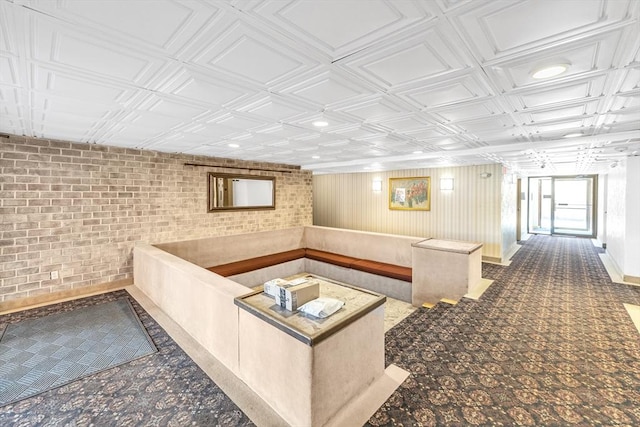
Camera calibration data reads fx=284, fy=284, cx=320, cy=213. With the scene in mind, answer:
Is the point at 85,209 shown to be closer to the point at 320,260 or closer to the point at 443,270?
the point at 320,260

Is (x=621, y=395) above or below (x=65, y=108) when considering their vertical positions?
below

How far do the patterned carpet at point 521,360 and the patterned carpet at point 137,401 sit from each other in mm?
1122

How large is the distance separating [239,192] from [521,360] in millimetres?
5334

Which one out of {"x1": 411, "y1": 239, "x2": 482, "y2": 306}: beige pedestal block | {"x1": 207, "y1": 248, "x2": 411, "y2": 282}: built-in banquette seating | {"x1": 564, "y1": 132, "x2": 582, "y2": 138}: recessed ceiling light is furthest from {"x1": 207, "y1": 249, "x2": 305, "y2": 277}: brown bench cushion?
{"x1": 564, "y1": 132, "x2": 582, "y2": 138}: recessed ceiling light

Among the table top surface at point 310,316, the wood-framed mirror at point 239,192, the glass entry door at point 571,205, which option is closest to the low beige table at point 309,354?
the table top surface at point 310,316

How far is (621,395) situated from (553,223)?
34.1 feet

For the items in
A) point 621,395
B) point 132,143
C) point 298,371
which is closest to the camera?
point 298,371

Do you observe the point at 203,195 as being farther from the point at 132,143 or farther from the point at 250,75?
the point at 250,75

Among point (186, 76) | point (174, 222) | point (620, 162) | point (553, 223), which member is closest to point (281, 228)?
point (174, 222)

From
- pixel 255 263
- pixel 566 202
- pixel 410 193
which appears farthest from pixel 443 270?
pixel 566 202

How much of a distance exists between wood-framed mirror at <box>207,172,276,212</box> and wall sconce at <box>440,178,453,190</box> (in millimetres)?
4208

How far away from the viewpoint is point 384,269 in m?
4.95

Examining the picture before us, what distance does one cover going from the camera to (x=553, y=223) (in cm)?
Answer: 1027

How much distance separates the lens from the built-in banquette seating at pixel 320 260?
483cm
